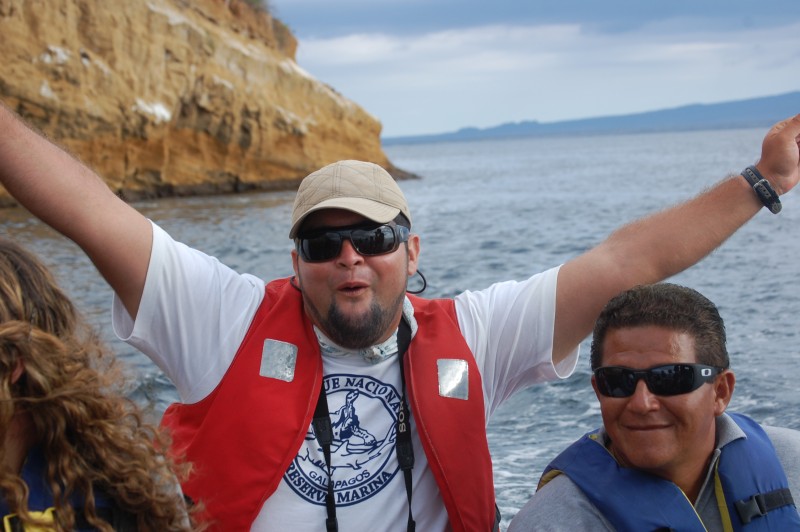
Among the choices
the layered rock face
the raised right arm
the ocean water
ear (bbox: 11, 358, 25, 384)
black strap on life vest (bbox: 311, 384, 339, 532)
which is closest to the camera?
ear (bbox: 11, 358, 25, 384)

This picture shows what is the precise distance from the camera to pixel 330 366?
3.01 m

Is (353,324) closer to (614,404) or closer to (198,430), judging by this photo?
(198,430)

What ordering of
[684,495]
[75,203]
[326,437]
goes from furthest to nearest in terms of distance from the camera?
[326,437] → [75,203] → [684,495]

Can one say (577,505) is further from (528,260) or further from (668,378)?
(528,260)

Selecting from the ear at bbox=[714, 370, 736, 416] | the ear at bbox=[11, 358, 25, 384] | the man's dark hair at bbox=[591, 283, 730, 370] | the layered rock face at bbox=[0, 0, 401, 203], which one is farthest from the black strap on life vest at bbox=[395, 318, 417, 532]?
the layered rock face at bbox=[0, 0, 401, 203]

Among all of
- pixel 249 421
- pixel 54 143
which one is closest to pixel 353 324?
pixel 249 421

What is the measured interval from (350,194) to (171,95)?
2569 cm

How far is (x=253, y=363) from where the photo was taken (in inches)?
117

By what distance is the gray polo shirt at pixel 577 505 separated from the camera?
2.47m

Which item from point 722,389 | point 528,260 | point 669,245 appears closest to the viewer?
point 722,389

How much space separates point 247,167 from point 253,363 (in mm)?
28305

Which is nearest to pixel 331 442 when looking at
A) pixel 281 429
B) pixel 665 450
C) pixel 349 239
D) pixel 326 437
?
pixel 326 437

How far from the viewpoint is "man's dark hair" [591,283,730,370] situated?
252cm

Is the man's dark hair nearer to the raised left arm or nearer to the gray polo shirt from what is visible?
the gray polo shirt
